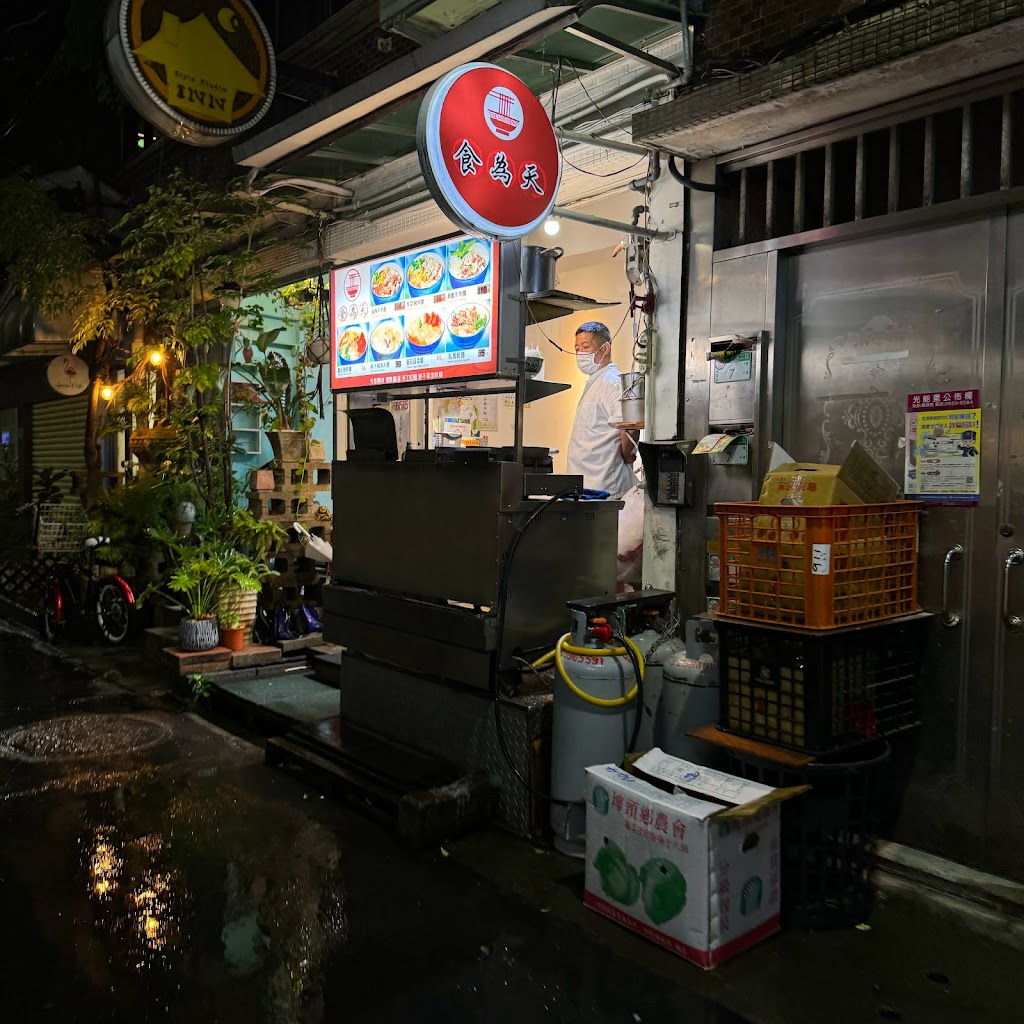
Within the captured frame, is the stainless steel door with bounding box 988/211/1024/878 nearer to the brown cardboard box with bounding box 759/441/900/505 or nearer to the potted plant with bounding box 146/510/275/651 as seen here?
A: the brown cardboard box with bounding box 759/441/900/505

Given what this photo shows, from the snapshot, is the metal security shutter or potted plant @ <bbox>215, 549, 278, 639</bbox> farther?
the metal security shutter

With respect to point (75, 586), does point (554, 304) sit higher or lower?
higher

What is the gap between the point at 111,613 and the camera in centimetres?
1024

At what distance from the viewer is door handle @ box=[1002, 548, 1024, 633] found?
411 centimetres

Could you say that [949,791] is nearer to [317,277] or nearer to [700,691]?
[700,691]

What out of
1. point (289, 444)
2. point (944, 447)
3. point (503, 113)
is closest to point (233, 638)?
point (289, 444)

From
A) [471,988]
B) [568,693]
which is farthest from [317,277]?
[471,988]

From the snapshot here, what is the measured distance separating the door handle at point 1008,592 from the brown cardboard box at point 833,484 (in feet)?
1.96

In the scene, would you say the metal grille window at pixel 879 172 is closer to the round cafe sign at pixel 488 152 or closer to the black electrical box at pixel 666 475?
the round cafe sign at pixel 488 152

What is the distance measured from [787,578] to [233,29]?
6896 mm

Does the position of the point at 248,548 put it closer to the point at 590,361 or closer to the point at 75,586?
the point at 75,586

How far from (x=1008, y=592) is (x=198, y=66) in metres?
7.26

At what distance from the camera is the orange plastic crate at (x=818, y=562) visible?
3.77m

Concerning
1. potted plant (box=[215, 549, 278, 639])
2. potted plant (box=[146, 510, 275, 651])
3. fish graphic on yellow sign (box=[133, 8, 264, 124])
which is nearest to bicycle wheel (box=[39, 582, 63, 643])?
potted plant (box=[146, 510, 275, 651])
